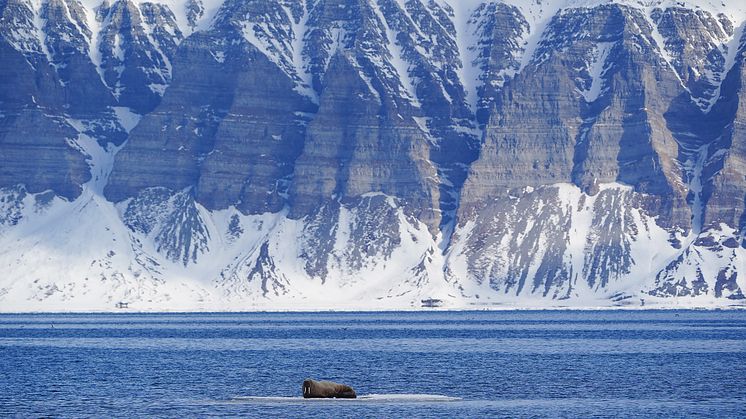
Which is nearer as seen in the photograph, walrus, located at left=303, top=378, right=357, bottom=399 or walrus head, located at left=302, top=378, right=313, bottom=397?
walrus, located at left=303, top=378, right=357, bottom=399

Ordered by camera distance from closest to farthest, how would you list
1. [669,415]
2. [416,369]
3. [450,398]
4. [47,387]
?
[669,415], [450,398], [47,387], [416,369]

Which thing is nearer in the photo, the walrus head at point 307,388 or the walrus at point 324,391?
the walrus at point 324,391

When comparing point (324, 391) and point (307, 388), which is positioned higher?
point (307, 388)

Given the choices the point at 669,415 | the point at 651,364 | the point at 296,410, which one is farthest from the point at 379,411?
the point at 651,364

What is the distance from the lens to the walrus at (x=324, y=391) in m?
157

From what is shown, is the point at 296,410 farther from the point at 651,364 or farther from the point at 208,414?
the point at 651,364

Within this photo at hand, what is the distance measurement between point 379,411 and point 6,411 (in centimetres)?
2861

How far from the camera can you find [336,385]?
15762 centimetres

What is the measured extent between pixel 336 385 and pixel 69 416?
25180mm

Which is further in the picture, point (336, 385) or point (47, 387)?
point (47, 387)

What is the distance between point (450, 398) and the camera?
509ft

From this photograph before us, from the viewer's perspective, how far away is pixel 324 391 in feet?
515

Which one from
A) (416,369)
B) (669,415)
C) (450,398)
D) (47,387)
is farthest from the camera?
(416,369)

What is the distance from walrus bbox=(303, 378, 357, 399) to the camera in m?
157
